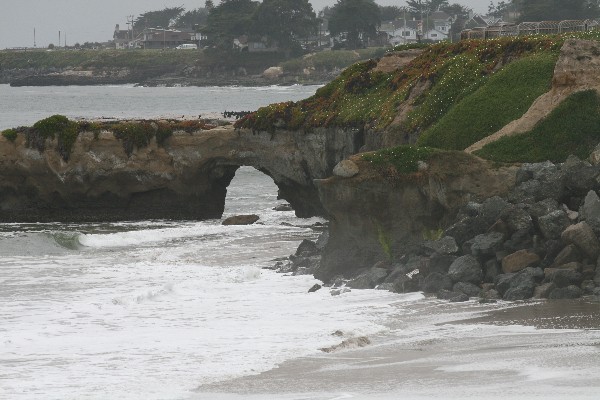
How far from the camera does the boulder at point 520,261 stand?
20.0 metres

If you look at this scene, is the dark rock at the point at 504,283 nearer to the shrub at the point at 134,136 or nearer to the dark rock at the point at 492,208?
the dark rock at the point at 492,208

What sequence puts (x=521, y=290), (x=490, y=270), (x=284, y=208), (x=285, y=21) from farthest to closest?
(x=285, y=21) < (x=284, y=208) < (x=490, y=270) < (x=521, y=290)

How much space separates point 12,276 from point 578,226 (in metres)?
12.0

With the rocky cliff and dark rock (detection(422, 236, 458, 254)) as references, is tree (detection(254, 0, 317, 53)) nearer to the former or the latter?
the rocky cliff

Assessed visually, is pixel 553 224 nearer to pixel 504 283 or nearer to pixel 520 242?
pixel 520 242

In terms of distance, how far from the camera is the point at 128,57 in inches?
7352

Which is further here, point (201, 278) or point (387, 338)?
point (201, 278)

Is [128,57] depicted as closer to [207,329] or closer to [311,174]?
[311,174]

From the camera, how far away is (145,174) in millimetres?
36250

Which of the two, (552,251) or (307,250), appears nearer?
(552,251)

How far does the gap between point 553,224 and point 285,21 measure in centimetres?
14698

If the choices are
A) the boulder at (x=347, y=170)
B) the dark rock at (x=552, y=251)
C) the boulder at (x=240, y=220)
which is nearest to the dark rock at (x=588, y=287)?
the dark rock at (x=552, y=251)

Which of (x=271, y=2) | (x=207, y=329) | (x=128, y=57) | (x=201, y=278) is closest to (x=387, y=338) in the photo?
(x=207, y=329)

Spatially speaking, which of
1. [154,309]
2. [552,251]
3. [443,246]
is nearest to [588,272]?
[552,251]
